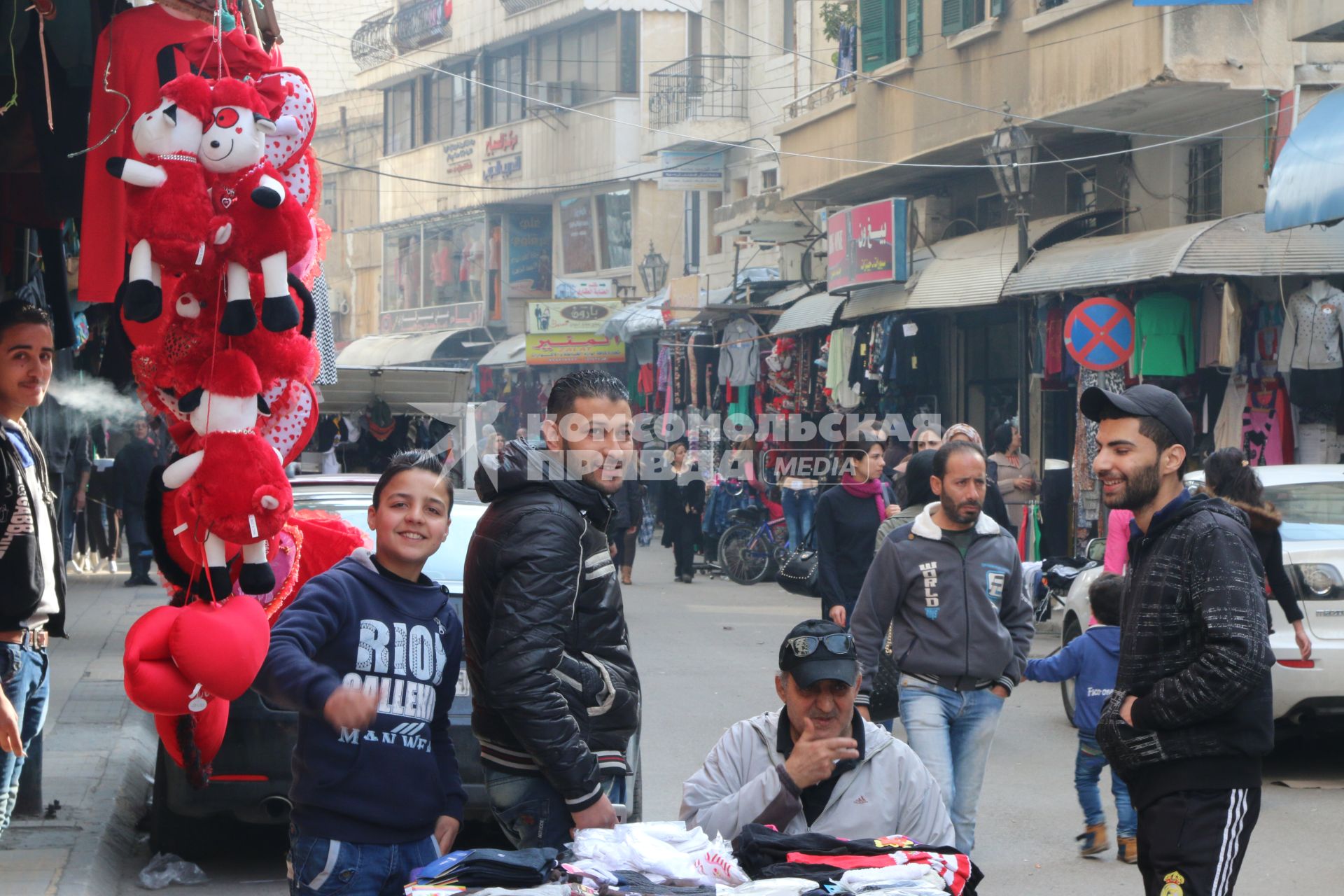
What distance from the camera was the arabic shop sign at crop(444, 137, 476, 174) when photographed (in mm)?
49062

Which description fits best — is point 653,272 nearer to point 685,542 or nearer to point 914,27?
point 914,27

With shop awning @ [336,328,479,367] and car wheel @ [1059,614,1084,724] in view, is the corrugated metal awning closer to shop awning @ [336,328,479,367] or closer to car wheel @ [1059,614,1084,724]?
car wheel @ [1059,614,1084,724]

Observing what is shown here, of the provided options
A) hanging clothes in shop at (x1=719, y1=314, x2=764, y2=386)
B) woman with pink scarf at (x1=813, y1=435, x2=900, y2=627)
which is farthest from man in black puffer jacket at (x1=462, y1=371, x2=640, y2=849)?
Answer: hanging clothes in shop at (x1=719, y1=314, x2=764, y2=386)

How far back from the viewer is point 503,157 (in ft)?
156

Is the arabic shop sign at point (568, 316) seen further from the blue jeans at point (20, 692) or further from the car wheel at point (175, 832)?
the blue jeans at point (20, 692)

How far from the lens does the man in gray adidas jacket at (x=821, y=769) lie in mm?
3895

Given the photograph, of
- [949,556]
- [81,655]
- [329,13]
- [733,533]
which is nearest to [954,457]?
[949,556]

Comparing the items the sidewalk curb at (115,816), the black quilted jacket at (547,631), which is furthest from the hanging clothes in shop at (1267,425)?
the black quilted jacket at (547,631)

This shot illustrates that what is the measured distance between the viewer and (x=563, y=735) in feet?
12.5

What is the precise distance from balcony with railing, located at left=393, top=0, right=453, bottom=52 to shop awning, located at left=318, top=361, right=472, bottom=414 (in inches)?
1340

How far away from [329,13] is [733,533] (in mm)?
48325

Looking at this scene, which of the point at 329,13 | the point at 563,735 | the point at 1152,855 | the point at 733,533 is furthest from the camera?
the point at 329,13

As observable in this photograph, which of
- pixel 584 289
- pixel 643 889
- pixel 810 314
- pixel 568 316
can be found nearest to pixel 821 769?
pixel 643 889

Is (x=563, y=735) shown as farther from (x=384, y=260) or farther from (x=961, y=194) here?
(x=384, y=260)
